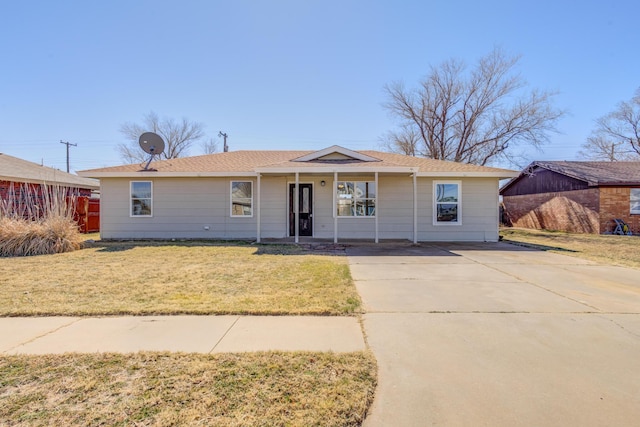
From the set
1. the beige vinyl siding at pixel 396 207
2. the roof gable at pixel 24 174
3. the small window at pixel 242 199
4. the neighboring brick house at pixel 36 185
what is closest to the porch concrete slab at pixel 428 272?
the beige vinyl siding at pixel 396 207

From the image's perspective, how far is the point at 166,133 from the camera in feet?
112

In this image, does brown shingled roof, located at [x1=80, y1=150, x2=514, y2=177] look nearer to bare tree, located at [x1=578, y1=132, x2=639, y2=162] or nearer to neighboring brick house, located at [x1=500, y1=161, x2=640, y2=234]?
neighboring brick house, located at [x1=500, y1=161, x2=640, y2=234]

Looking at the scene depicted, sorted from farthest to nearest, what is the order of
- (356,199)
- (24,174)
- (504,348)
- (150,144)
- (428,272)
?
(24,174)
(150,144)
(356,199)
(428,272)
(504,348)

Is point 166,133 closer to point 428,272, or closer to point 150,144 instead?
point 150,144

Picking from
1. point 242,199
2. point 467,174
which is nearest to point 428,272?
point 467,174

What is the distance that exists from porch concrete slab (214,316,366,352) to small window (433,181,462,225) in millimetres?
9350

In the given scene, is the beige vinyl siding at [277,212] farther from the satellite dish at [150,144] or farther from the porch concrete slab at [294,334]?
the porch concrete slab at [294,334]

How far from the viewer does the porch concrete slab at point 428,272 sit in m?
5.75

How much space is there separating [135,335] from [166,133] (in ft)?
118

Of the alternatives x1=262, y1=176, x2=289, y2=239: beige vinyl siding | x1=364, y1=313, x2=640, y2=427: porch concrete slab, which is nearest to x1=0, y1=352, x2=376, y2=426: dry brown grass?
x1=364, y1=313, x2=640, y2=427: porch concrete slab

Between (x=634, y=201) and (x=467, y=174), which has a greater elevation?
(x=467, y=174)

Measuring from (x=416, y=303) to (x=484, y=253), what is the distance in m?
5.71

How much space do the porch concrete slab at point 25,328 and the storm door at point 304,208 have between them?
8847 millimetres

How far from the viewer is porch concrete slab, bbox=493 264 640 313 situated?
14.1ft
